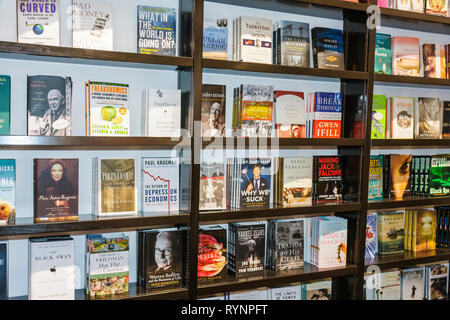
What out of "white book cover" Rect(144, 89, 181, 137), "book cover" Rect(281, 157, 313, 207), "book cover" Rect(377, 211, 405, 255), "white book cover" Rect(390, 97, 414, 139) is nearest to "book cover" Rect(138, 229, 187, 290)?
"white book cover" Rect(144, 89, 181, 137)

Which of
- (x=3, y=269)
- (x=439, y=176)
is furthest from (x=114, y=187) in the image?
(x=439, y=176)

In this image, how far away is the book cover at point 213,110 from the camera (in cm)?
210

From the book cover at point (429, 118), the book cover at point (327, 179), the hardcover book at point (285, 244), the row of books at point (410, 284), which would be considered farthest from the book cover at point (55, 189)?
the book cover at point (429, 118)

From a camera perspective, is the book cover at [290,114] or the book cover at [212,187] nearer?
the book cover at [212,187]

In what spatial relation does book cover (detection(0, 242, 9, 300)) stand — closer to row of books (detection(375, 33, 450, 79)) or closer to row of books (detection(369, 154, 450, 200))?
row of books (detection(369, 154, 450, 200))

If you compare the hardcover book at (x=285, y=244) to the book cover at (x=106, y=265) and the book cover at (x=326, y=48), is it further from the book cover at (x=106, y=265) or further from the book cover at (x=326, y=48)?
the book cover at (x=326, y=48)

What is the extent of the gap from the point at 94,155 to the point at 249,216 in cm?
87

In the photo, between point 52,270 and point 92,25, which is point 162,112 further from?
point 52,270

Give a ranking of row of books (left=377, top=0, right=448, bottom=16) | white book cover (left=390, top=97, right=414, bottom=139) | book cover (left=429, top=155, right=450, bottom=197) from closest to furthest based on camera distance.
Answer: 1. row of books (left=377, top=0, right=448, bottom=16)
2. white book cover (left=390, top=97, right=414, bottom=139)
3. book cover (left=429, top=155, right=450, bottom=197)

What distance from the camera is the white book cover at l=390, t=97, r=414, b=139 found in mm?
2592

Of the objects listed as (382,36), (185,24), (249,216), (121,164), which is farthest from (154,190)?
(382,36)

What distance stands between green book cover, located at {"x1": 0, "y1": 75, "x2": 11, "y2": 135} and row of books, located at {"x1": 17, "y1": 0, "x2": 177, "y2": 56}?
0.63 feet

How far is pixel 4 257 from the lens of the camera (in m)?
1.82

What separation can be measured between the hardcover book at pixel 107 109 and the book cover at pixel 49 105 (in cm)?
9
